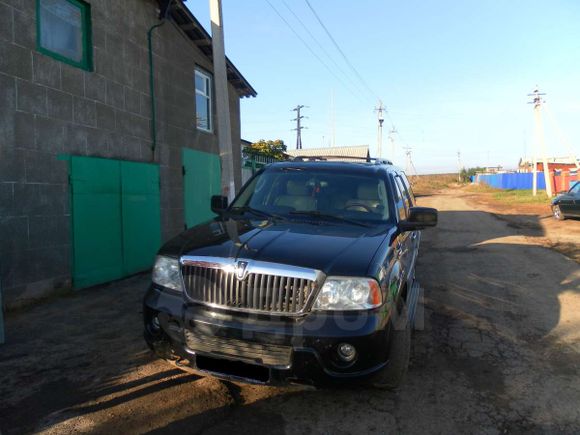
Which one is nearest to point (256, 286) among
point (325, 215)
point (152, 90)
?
point (325, 215)

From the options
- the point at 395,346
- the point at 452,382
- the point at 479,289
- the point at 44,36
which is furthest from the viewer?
the point at 479,289

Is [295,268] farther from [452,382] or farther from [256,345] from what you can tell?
[452,382]

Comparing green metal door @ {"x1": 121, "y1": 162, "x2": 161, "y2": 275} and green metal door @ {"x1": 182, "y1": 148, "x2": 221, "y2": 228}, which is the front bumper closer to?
green metal door @ {"x1": 121, "y1": 162, "x2": 161, "y2": 275}

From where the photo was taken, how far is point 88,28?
22.9 ft

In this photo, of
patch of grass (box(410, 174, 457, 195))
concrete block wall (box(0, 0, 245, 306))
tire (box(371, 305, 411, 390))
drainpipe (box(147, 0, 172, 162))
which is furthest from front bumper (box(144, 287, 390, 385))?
patch of grass (box(410, 174, 457, 195))

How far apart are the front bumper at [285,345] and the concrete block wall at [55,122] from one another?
3836 mm

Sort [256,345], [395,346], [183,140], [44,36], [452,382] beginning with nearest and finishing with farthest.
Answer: [256,345] < [395,346] < [452,382] < [44,36] < [183,140]

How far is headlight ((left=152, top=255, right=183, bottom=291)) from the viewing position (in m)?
3.27

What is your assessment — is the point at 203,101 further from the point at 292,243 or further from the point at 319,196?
the point at 292,243

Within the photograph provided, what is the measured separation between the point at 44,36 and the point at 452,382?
21.4 ft

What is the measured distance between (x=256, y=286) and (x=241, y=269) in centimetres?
15

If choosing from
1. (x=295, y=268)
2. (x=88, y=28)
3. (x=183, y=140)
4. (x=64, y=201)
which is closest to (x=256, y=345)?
(x=295, y=268)

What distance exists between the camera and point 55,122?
245 inches

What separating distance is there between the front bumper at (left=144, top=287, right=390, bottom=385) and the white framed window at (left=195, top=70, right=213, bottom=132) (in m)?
8.24
